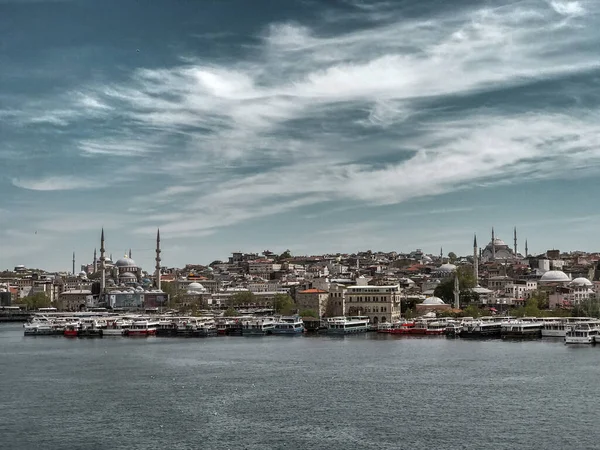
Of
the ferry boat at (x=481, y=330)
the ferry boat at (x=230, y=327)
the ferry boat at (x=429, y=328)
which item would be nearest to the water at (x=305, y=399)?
the ferry boat at (x=481, y=330)

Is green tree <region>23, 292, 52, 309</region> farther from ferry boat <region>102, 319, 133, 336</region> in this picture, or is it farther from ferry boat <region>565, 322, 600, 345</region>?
ferry boat <region>565, 322, 600, 345</region>

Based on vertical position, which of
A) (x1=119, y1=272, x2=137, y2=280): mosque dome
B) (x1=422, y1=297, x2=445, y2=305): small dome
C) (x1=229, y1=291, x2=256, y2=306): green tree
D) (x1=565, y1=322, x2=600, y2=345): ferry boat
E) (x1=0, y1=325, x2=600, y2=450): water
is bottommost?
(x1=0, y1=325, x2=600, y2=450): water

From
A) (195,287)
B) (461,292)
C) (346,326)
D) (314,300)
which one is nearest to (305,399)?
(346,326)

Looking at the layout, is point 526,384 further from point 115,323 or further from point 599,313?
point 115,323

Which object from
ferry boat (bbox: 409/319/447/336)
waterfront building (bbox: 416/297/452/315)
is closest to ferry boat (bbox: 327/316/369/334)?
ferry boat (bbox: 409/319/447/336)

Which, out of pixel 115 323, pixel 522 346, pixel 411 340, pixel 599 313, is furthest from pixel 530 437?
pixel 115 323

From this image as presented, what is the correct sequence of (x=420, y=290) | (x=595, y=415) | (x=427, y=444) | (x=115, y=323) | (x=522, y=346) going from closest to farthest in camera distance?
(x=427, y=444), (x=595, y=415), (x=522, y=346), (x=115, y=323), (x=420, y=290)
